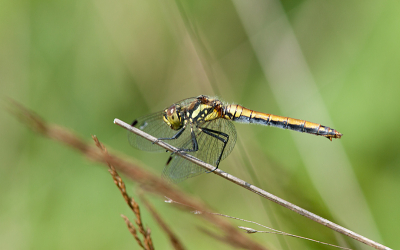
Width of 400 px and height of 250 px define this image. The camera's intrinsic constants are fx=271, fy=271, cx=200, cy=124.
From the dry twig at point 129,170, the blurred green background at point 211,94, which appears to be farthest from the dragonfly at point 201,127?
the dry twig at point 129,170

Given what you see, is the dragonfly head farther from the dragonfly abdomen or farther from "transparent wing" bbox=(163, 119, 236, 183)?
the dragonfly abdomen

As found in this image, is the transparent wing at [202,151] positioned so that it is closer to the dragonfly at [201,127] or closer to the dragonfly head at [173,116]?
the dragonfly at [201,127]

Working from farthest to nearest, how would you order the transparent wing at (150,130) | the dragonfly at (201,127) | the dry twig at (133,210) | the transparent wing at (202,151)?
1. the transparent wing at (150,130)
2. the dragonfly at (201,127)
3. the transparent wing at (202,151)
4. the dry twig at (133,210)

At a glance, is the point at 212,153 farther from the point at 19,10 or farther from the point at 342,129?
the point at 19,10

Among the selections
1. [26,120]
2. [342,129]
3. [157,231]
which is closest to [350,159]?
[342,129]

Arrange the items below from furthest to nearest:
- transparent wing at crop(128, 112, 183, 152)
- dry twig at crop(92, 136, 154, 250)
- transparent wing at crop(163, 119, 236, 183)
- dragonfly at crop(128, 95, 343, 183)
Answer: transparent wing at crop(128, 112, 183, 152), dragonfly at crop(128, 95, 343, 183), transparent wing at crop(163, 119, 236, 183), dry twig at crop(92, 136, 154, 250)

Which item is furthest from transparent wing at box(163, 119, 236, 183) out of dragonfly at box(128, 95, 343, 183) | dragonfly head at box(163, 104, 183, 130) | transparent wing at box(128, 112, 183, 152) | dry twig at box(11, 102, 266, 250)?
dry twig at box(11, 102, 266, 250)

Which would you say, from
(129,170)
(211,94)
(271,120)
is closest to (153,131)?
(211,94)

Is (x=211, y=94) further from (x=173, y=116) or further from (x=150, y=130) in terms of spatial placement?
(x=150, y=130)
